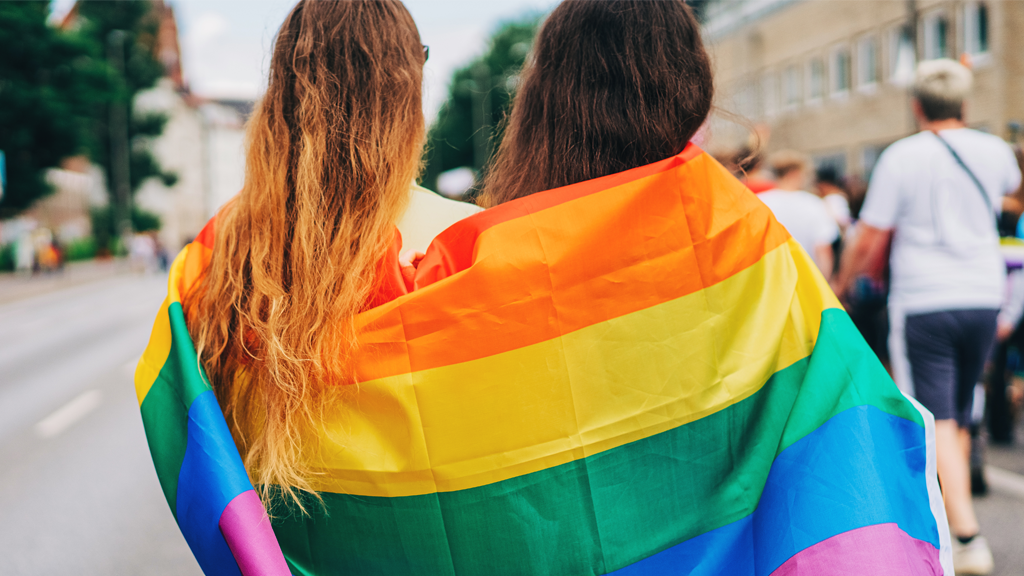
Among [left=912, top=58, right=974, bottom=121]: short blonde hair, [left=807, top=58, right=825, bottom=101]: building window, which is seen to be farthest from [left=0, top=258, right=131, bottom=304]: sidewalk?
[left=807, top=58, right=825, bottom=101]: building window

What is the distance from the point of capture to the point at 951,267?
10.3ft

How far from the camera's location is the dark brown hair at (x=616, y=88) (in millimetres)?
1516

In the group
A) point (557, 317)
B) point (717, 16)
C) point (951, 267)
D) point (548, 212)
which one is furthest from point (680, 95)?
point (717, 16)

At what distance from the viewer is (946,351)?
3.15m

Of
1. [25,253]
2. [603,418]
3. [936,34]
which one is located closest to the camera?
[603,418]

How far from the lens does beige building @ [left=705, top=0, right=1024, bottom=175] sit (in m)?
17.2

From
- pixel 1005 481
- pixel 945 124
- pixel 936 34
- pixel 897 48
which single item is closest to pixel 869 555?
pixel 945 124

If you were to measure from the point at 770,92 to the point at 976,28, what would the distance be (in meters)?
9.88

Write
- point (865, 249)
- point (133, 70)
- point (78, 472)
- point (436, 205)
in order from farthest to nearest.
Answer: point (133, 70), point (78, 472), point (865, 249), point (436, 205)

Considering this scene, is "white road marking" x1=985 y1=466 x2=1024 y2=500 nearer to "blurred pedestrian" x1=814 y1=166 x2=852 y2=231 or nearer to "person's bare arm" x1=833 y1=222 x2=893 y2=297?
"person's bare arm" x1=833 y1=222 x2=893 y2=297

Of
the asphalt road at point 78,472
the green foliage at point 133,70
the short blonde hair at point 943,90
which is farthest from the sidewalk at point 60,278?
the short blonde hair at point 943,90

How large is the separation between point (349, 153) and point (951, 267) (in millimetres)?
2559

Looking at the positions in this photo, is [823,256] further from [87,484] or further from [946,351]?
[87,484]

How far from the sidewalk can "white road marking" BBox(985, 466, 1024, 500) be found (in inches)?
866
